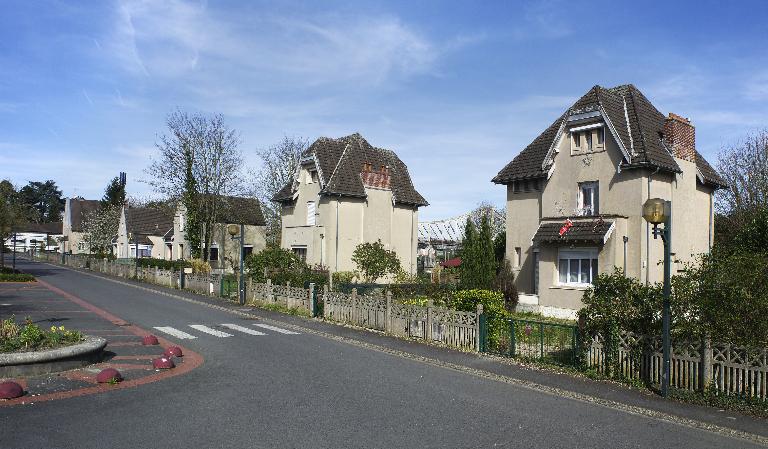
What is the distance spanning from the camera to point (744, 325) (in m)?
10.6

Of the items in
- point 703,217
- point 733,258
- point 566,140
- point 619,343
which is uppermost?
point 566,140

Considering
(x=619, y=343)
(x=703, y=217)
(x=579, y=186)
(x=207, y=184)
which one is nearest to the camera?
(x=619, y=343)

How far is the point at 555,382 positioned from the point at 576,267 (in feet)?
45.4

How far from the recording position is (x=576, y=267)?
25547mm

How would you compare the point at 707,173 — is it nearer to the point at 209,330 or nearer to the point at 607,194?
the point at 607,194

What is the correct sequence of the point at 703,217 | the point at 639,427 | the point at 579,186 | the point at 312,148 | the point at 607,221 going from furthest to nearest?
→ the point at 312,148, the point at 703,217, the point at 579,186, the point at 607,221, the point at 639,427

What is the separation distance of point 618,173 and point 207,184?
33.9 metres

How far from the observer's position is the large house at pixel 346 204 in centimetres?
3697

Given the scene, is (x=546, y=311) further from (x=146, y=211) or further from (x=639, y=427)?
(x=146, y=211)

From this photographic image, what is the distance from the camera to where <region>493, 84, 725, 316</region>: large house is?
24.4m

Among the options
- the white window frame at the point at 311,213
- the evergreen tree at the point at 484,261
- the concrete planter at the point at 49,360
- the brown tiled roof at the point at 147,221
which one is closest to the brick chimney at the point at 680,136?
the evergreen tree at the point at 484,261

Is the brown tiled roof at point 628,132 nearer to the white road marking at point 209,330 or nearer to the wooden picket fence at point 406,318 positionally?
the wooden picket fence at point 406,318

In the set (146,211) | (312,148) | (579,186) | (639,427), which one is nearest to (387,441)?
(639,427)

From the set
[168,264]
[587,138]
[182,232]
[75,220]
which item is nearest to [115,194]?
[75,220]
